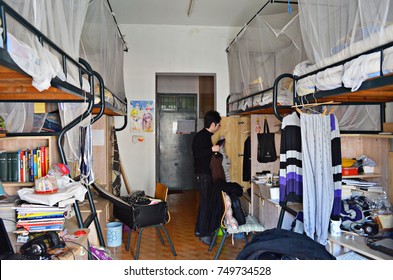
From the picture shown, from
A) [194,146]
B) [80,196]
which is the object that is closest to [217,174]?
[194,146]

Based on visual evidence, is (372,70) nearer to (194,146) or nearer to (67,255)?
(67,255)

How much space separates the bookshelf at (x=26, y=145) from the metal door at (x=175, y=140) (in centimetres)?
Answer: 454

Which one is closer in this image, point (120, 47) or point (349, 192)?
point (349, 192)

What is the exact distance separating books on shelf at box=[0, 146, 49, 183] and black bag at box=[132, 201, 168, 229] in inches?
39.9

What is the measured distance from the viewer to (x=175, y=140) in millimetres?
7426

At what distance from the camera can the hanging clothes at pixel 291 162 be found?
286 cm

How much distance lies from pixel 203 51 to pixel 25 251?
470 cm

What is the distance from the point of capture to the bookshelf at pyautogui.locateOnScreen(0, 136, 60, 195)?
108 inches

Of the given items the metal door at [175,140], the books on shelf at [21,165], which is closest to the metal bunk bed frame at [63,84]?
the books on shelf at [21,165]

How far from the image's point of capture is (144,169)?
5.81m

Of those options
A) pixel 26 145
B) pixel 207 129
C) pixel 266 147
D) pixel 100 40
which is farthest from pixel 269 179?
pixel 26 145

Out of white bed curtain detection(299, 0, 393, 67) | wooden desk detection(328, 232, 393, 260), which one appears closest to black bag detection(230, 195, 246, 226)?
wooden desk detection(328, 232, 393, 260)

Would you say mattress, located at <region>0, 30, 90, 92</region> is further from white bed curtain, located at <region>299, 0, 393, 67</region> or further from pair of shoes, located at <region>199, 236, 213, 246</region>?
pair of shoes, located at <region>199, 236, 213, 246</region>

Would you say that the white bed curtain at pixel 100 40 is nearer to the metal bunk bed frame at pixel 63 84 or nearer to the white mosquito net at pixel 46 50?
the metal bunk bed frame at pixel 63 84
